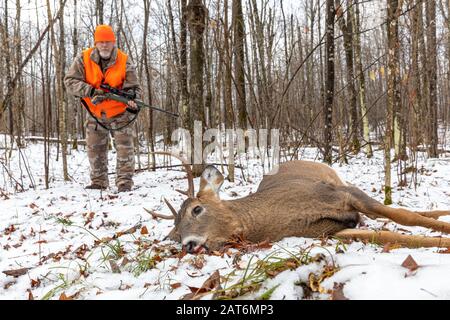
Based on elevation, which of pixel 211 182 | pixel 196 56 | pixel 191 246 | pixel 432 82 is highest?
pixel 432 82

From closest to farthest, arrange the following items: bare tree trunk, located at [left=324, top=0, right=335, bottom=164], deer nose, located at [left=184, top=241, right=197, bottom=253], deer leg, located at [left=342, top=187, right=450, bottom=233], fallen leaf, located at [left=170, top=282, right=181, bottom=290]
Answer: fallen leaf, located at [left=170, top=282, right=181, bottom=290] < deer nose, located at [left=184, top=241, right=197, bottom=253] < deer leg, located at [left=342, top=187, right=450, bottom=233] < bare tree trunk, located at [left=324, top=0, right=335, bottom=164]

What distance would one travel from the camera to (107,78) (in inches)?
255

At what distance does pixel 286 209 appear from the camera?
139 inches

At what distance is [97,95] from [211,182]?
3.32 meters

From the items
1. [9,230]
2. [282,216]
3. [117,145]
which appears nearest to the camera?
[282,216]

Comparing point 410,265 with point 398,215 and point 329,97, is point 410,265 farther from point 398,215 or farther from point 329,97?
point 329,97

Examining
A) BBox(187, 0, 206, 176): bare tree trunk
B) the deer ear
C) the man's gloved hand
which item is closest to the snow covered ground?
the deer ear

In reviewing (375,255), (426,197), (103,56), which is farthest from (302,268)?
(103,56)

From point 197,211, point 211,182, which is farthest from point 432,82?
point 197,211

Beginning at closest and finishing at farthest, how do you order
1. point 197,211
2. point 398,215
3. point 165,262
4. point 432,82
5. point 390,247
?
point 390,247 < point 165,262 < point 197,211 < point 398,215 < point 432,82

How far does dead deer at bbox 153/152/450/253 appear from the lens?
320 cm

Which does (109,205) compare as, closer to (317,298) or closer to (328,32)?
(317,298)

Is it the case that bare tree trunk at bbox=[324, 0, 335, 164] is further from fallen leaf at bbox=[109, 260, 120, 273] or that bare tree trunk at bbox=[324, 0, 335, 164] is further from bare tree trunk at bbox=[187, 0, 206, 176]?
fallen leaf at bbox=[109, 260, 120, 273]

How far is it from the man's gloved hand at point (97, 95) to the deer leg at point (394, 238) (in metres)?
4.25
